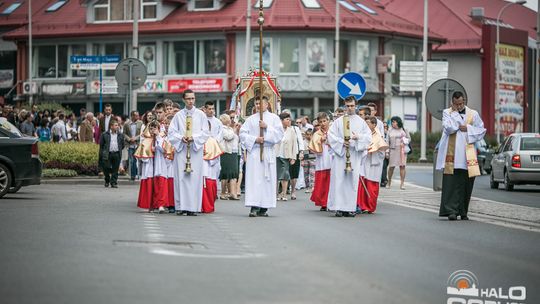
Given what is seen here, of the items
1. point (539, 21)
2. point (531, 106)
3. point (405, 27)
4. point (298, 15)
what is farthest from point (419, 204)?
point (531, 106)

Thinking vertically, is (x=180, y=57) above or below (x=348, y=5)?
below

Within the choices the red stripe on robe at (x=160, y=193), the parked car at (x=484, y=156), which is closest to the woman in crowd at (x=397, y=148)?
the red stripe on robe at (x=160, y=193)

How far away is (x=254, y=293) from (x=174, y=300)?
0.78 metres

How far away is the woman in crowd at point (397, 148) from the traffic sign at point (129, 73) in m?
6.65

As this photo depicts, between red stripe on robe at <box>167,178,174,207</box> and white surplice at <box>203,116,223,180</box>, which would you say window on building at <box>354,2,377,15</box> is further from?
red stripe on robe at <box>167,178,174,207</box>

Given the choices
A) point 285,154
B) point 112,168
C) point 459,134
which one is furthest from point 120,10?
point 459,134

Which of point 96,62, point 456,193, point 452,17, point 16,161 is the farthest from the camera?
point 452,17

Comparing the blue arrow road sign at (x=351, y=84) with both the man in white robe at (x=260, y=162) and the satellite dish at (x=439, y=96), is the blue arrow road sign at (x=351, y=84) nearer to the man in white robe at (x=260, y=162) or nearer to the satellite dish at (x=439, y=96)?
the satellite dish at (x=439, y=96)

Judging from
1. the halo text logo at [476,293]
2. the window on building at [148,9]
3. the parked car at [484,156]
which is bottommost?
the halo text logo at [476,293]

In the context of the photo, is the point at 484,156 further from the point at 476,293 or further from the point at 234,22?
the point at 476,293

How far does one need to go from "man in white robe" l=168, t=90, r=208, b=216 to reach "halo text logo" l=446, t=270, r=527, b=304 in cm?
925

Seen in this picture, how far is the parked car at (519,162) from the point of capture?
31.2 m

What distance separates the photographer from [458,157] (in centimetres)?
1881

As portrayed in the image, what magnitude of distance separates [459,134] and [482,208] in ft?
11.6
